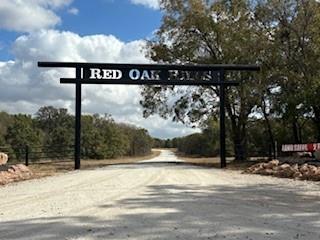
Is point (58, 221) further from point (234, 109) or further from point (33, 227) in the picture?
point (234, 109)

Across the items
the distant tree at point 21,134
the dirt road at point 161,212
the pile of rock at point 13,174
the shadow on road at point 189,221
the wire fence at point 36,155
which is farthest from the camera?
the distant tree at point 21,134

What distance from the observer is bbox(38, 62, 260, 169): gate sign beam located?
24.9 m

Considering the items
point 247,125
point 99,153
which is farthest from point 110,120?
point 247,125

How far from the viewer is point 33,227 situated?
7.99m

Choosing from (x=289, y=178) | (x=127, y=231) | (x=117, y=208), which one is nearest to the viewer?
(x=127, y=231)

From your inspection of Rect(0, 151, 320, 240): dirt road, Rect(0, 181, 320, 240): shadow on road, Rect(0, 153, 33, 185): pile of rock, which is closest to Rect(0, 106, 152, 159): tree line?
Rect(0, 153, 33, 185): pile of rock

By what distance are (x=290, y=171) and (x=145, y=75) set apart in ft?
32.2

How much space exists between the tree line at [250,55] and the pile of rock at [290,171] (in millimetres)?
6192

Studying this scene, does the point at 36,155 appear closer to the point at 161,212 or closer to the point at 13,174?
the point at 13,174

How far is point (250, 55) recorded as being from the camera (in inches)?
1174

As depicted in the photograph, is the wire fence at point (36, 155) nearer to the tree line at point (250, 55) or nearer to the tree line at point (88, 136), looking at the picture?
the tree line at point (250, 55)

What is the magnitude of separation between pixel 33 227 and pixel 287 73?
74.3ft

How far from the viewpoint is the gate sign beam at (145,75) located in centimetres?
2488

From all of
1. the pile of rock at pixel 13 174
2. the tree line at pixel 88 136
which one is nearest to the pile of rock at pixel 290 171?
the pile of rock at pixel 13 174
